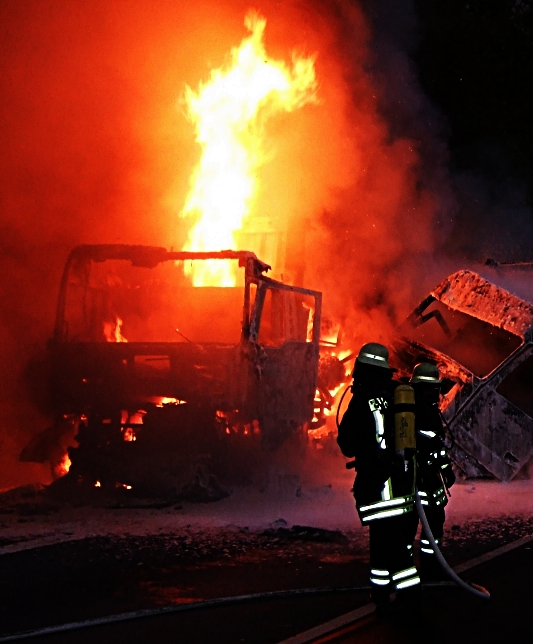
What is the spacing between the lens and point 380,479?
4.77 metres

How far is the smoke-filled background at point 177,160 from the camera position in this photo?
511 inches

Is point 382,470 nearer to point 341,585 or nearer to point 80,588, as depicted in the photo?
point 341,585

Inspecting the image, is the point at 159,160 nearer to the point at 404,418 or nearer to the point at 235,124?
the point at 235,124

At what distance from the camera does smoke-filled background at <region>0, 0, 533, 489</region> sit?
42.5 ft

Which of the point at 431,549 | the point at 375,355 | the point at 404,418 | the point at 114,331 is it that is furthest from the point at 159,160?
the point at 404,418

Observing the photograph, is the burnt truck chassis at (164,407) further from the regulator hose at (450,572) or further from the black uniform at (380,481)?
the black uniform at (380,481)

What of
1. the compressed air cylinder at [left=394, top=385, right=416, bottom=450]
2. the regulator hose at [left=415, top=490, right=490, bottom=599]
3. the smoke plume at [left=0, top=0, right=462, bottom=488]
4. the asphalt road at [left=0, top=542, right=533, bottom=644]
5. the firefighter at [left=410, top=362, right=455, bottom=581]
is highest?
the smoke plume at [left=0, top=0, right=462, bottom=488]

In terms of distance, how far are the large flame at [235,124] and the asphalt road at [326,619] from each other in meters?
9.50

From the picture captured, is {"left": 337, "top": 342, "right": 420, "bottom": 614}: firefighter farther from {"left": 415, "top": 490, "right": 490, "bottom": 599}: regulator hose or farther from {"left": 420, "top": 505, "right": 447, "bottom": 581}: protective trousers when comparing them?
{"left": 420, "top": 505, "right": 447, "bottom": 581}: protective trousers

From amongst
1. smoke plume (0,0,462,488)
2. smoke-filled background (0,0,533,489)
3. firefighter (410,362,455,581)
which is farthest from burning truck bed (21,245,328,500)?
firefighter (410,362,455,581)

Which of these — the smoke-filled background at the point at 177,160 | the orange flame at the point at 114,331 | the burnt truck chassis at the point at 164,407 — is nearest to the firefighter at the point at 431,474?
the burnt truck chassis at the point at 164,407

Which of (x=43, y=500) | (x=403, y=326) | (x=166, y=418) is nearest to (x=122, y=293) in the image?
(x=166, y=418)

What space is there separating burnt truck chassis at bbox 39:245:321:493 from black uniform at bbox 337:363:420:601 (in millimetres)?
4096

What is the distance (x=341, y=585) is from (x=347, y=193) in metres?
11.5
